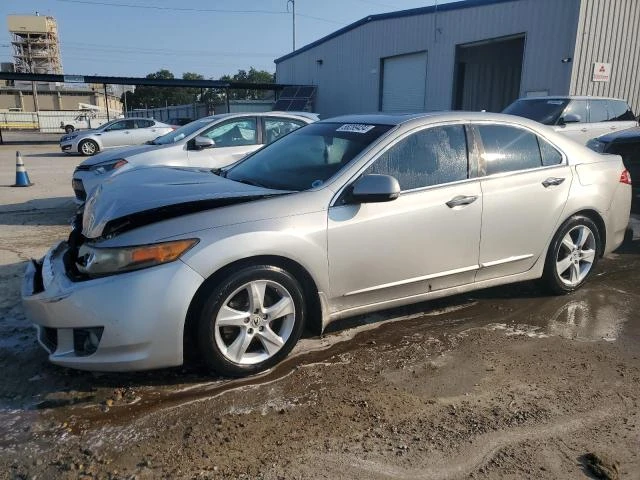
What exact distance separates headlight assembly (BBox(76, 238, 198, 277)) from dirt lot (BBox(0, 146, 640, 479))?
73cm

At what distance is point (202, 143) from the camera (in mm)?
7367

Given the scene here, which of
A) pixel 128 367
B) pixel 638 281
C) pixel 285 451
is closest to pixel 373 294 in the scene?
pixel 285 451

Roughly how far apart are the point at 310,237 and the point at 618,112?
10632 mm

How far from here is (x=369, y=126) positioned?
398 cm

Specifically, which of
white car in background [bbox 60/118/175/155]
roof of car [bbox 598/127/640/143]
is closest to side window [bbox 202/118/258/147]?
roof of car [bbox 598/127/640/143]

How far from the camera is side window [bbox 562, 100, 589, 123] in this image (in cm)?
1038

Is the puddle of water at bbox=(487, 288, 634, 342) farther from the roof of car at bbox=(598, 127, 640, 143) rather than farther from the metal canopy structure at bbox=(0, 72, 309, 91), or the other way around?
the metal canopy structure at bbox=(0, 72, 309, 91)

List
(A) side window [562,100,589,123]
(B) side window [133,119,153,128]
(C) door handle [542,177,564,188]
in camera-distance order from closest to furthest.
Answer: (C) door handle [542,177,564,188]
(A) side window [562,100,589,123]
(B) side window [133,119,153,128]

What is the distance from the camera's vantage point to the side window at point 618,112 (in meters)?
11.1

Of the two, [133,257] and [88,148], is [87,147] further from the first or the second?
[133,257]

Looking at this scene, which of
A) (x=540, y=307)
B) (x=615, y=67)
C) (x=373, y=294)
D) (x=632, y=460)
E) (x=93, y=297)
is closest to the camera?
(x=632, y=460)

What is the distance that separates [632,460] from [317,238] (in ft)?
6.65

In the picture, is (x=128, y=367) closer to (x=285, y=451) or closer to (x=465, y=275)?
(x=285, y=451)

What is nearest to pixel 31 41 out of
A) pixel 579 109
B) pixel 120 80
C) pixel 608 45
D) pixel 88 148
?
pixel 120 80
